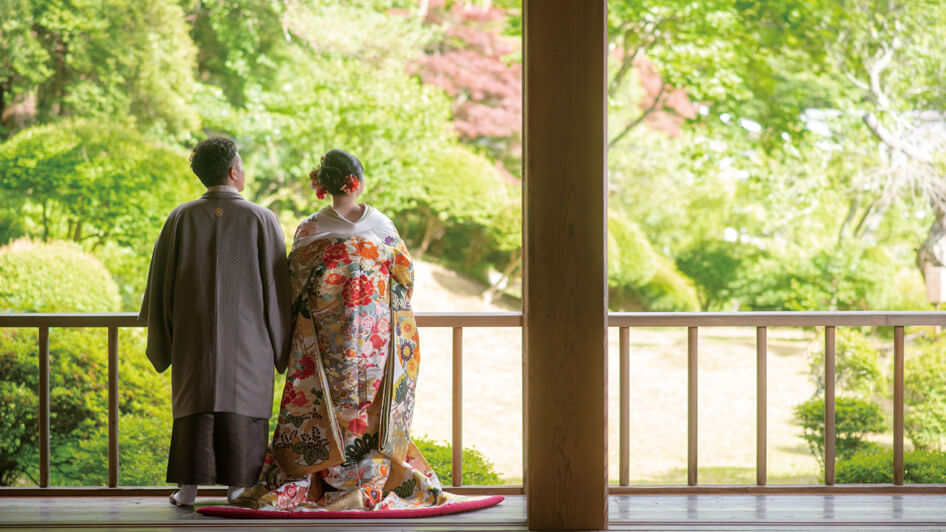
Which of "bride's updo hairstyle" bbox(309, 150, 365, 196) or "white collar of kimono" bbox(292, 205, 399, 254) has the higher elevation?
"bride's updo hairstyle" bbox(309, 150, 365, 196)

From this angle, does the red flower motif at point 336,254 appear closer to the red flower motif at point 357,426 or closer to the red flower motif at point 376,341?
the red flower motif at point 376,341

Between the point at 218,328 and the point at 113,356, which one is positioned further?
the point at 113,356

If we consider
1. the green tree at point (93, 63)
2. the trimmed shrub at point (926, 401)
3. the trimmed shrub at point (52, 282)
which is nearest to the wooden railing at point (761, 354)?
the trimmed shrub at point (926, 401)

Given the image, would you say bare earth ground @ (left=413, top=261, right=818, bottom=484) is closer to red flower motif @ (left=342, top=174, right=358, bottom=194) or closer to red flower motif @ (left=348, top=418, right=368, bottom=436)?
red flower motif @ (left=348, top=418, right=368, bottom=436)

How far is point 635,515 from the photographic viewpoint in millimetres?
2996

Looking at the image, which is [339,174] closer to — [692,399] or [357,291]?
[357,291]

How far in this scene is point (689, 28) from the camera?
8609 millimetres

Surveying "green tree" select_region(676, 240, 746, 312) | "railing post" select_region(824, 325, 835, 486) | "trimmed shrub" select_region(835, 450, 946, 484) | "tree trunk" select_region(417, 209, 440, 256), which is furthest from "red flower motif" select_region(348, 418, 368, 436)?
"green tree" select_region(676, 240, 746, 312)

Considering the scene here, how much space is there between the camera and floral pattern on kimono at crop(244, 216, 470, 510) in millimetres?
2992

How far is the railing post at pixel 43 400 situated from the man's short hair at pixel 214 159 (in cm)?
87

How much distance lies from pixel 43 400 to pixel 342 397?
121 cm

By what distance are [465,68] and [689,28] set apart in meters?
2.25

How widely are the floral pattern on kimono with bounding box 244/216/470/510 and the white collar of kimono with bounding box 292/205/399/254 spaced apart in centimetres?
1

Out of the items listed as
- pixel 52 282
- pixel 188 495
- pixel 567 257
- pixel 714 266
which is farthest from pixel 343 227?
pixel 714 266
